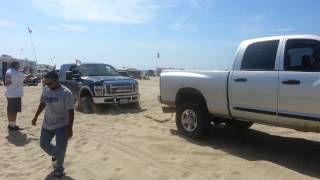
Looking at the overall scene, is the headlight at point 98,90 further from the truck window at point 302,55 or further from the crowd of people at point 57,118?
the truck window at point 302,55

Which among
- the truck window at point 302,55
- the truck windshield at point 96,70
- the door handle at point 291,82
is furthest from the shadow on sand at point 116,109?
the door handle at point 291,82

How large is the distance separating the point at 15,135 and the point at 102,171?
4.23 metres

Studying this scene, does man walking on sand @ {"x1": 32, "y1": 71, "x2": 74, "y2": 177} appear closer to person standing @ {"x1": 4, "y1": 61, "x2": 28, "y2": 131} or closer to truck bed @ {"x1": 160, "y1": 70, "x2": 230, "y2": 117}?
truck bed @ {"x1": 160, "y1": 70, "x2": 230, "y2": 117}

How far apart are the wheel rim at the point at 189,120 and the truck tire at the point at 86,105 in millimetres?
5946

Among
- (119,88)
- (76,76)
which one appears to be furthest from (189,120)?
(76,76)

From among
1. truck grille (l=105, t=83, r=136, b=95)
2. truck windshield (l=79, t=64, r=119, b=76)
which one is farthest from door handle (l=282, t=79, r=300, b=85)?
truck windshield (l=79, t=64, r=119, b=76)

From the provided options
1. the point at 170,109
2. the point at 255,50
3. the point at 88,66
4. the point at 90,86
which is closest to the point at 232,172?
the point at 255,50

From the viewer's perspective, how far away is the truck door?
6.69m

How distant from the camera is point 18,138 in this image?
10.2 m

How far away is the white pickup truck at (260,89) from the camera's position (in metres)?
6.87

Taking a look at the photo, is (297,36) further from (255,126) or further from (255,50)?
(255,126)

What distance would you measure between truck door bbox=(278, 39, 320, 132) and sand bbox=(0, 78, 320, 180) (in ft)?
2.41

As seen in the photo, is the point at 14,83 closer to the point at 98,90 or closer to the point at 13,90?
the point at 13,90

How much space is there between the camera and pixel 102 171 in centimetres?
709
